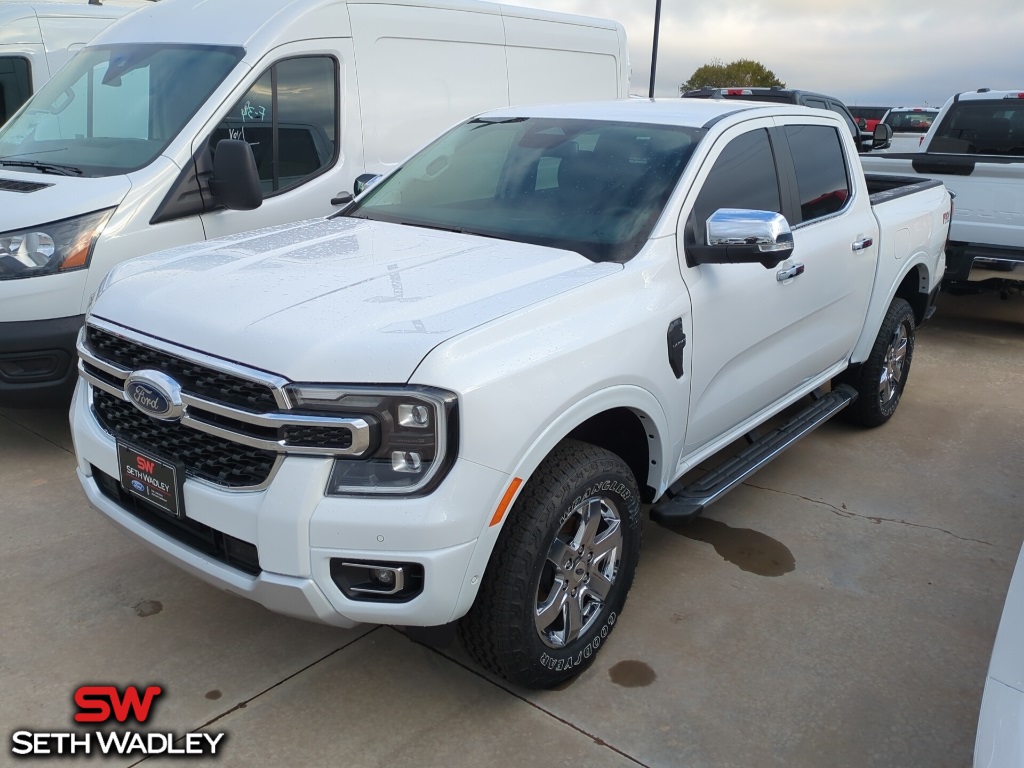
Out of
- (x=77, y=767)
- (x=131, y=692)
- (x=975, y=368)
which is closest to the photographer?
(x=77, y=767)

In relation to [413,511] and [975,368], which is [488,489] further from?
[975,368]

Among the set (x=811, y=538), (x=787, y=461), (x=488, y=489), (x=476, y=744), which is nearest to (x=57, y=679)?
(x=476, y=744)

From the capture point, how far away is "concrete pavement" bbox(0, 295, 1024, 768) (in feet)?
9.06

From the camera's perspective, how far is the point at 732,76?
143 feet

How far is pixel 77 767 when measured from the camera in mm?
2607

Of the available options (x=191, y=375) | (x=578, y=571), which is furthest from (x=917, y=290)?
(x=191, y=375)

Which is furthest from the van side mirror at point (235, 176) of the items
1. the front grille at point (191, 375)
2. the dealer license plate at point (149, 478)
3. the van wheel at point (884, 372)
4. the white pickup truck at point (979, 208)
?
the white pickup truck at point (979, 208)

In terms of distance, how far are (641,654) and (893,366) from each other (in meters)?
3.03

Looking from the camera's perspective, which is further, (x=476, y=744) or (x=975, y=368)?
(x=975, y=368)

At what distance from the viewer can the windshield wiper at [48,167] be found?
4.81 m

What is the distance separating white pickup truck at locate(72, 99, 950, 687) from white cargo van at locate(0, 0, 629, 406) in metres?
1.29

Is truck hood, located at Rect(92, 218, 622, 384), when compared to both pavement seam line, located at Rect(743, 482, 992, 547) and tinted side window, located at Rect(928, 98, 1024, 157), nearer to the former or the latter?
pavement seam line, located at Rect(743, 482, 992, 547)

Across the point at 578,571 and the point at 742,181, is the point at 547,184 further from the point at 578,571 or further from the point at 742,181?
the point at 578,571

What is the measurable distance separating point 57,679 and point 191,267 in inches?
54.7
